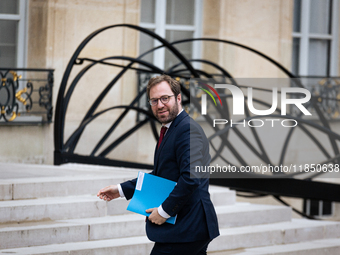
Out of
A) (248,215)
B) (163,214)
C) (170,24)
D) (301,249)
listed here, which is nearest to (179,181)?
(163,214)

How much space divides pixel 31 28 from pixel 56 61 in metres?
0.63

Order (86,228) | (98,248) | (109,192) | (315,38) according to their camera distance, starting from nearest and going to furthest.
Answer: (109,192)
(98,248)
(86,228)
(315,38)

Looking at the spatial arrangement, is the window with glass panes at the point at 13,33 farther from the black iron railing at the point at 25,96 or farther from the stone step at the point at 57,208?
the stone step at the point at 57,208

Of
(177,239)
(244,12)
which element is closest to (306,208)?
(244,12)

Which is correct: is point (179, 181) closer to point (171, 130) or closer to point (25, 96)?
point (171, 130)

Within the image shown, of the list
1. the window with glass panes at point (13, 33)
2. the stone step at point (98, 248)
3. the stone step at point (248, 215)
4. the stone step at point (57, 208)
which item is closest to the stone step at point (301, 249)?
the stone step at point (248, 215)

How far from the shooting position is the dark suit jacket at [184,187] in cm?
232

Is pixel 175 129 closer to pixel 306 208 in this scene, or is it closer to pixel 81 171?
pixel 81 171

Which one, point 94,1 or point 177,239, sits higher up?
point 94,1

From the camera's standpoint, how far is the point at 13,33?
24.0 feet

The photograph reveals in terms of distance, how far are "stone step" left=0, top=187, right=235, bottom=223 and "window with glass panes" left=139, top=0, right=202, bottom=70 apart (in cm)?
431

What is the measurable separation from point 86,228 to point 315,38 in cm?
728

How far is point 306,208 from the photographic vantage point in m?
9.25

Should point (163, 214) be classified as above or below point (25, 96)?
below
